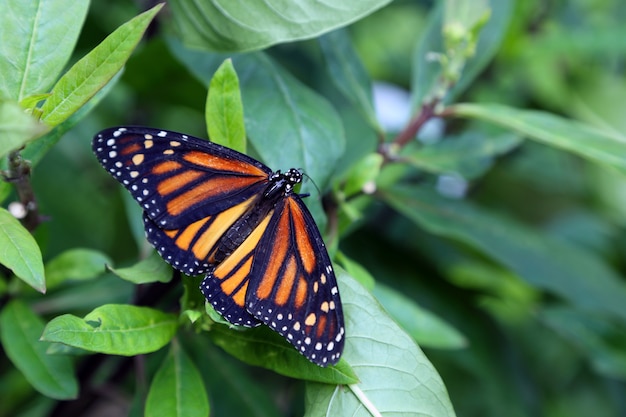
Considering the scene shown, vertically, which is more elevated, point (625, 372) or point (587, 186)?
point (587, 186)

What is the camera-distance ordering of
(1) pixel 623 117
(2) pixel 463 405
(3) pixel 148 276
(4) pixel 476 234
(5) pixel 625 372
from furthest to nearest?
1. (1) pixel 623 117
2. (2) pixel 463 405
3. (5) pixel 625 372
4. (4) pixel 476 234
5. (3) pixel 148 276

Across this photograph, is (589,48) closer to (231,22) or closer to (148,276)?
(231,22)

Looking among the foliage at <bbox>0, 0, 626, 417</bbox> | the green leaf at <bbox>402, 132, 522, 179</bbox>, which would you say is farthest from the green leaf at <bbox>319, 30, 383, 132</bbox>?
the green leaf at <bbox>402, 132, 522, 179</bbox>

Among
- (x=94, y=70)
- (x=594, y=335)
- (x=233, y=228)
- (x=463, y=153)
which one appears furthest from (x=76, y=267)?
(x=594, y=335)

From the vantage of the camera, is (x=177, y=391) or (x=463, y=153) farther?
(x=463, y=153)

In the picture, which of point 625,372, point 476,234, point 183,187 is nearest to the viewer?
point 183,187

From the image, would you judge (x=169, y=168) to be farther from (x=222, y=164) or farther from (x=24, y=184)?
(x=24, y=184)

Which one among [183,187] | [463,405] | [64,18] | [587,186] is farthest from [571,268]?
[64,18]
